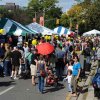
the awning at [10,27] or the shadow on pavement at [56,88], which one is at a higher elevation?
the awning at [10,27]

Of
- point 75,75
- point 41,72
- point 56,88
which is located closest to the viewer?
point 75,75

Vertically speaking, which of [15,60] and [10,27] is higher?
[10,27]

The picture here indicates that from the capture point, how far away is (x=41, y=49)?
17.9m

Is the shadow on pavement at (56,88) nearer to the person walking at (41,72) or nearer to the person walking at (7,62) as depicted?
the person walking at (41,72)

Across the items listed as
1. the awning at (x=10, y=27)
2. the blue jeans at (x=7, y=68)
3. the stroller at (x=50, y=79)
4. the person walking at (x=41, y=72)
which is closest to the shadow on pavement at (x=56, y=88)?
the stroller at (x=50, y=79)

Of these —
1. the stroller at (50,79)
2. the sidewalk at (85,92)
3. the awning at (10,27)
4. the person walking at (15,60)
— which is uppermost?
the awning at (10,27)

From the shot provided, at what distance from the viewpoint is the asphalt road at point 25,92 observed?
1374 centimetres

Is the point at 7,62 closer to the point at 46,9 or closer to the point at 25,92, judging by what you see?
the point at 25,92

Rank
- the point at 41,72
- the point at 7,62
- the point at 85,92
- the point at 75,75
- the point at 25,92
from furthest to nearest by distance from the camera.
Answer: the point at 7,62, the point at 85,92, the point at 25,92, the point at 41,72, the point at 75,75

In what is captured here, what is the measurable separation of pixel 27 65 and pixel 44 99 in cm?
712

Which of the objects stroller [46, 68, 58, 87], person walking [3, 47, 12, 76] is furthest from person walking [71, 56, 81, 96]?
person walking [3, 47, 12, 76]

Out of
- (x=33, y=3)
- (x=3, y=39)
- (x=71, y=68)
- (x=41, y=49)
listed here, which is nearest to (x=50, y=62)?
(x=41, y=49)

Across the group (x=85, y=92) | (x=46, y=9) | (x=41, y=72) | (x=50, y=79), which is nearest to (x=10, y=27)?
(x=50, y=79)

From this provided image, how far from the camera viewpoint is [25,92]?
14961 millimetres
